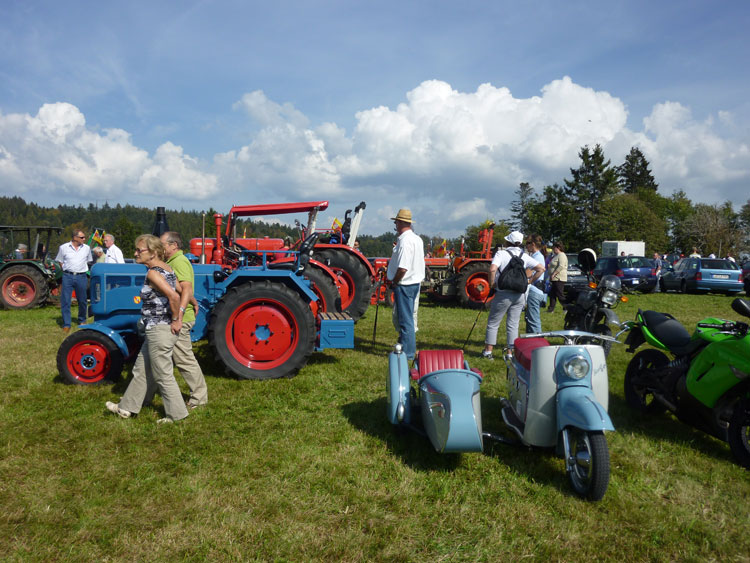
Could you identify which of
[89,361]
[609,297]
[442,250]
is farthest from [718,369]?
[442,250]

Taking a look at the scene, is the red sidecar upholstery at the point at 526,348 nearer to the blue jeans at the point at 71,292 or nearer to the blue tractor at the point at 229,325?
the blue tractor at the point at 229,325

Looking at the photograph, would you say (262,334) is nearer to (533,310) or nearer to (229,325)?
(229,325)

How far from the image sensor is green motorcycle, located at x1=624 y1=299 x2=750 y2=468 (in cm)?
321

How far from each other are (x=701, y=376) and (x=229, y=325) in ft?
13.3

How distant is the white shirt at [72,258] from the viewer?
774 cm

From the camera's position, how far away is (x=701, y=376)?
137 inches

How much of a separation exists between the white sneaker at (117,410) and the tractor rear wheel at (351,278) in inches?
190

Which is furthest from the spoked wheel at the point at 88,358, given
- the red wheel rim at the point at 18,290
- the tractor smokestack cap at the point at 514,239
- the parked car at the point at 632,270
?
the parked car at the point at 632,270

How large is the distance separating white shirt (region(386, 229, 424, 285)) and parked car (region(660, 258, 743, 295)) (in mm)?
13724

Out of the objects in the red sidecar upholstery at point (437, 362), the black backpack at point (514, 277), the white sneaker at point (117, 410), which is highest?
the black backpack at point (514, 277)

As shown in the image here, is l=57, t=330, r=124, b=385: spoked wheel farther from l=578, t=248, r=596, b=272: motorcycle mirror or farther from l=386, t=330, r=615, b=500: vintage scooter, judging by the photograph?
l=578, t=248, r=596, b=272: motorcycle mirror

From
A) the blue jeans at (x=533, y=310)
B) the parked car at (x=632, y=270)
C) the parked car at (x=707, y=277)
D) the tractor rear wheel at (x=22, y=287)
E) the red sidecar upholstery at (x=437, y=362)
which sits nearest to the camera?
the red sidecar upholstery at (x=437, y=362)

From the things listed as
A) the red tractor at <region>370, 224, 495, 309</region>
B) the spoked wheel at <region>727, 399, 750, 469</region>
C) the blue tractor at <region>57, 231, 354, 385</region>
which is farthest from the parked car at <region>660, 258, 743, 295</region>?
the blue tractor at <region>57, 231, 354, 385</region>

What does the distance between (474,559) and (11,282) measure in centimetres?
1154
